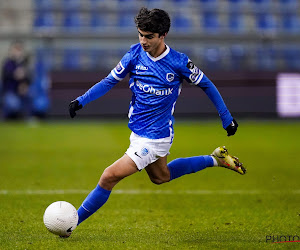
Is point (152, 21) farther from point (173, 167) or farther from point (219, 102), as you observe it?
point (173, 167)

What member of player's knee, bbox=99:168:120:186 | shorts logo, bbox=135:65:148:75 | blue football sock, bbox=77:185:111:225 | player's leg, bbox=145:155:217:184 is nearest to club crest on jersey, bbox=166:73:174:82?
shorts logo, bbox=135:65:148:75

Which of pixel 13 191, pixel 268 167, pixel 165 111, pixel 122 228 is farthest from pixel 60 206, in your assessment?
pixel 268 167

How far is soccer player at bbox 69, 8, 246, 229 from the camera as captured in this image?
4.98 metres

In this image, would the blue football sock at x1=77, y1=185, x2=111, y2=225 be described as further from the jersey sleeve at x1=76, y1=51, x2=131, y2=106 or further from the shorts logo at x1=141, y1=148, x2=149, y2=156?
the jersey sleeve at x1=76, y1=51, x2=131, y2=106

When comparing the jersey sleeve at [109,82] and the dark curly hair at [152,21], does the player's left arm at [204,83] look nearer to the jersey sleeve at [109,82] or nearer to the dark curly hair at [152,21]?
the dark curly hair at [152,21]

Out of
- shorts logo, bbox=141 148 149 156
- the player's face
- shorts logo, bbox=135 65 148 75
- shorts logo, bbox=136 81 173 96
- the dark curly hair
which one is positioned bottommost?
shorts logo, bbox=141 148 149 156

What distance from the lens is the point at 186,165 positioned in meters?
5.84

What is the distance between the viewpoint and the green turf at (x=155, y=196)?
5.02 metres

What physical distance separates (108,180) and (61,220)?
502mm

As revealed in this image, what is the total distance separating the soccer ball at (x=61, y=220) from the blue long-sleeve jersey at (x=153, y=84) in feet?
2.92

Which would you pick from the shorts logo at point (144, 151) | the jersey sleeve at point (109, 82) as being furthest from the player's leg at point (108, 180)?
the jersey sleeve at point (109, 82)

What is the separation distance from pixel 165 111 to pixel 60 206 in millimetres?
1206

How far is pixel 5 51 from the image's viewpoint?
722 inches

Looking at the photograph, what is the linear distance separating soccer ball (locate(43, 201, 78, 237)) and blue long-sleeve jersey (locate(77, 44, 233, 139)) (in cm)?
89
